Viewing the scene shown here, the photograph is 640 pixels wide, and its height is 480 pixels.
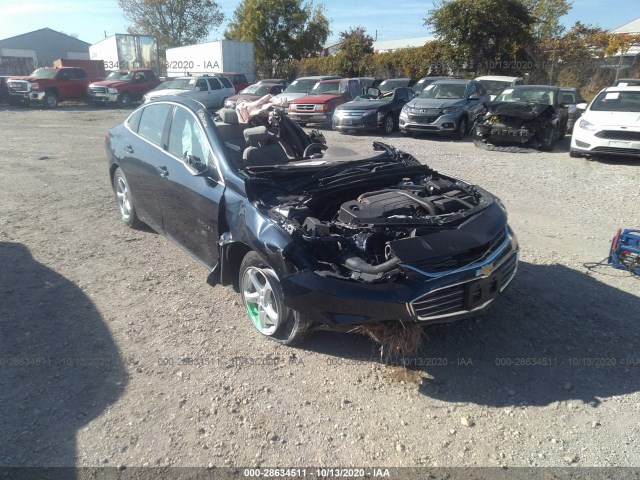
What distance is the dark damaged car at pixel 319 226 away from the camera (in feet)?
10.2

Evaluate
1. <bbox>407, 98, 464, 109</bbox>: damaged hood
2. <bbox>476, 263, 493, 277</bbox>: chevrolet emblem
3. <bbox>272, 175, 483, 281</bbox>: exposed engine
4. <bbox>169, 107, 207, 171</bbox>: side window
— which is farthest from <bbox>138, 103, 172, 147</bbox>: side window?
<bbox>407, 98, 464, 109</bbox>: damaged hood

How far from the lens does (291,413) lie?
2.99 m

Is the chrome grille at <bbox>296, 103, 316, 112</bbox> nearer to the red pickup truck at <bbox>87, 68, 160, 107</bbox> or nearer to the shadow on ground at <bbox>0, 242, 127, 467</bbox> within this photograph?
the red pickup truck at <bbox>87, 68, 160, 107</bbox>

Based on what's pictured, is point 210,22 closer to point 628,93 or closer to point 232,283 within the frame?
point 628,93

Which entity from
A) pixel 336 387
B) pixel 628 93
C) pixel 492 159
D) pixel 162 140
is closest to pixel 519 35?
pixel 628 93

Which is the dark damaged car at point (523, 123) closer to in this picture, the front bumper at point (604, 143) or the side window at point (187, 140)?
the front bumper at point (604, 143)

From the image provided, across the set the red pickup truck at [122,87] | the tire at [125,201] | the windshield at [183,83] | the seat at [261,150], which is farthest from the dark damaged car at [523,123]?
the red pickup truck at [122,87]

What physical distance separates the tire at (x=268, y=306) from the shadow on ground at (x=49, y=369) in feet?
3.39

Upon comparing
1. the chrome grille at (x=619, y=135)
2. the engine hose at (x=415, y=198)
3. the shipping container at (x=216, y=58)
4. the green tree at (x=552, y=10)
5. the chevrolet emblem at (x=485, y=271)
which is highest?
the green tree at (x=552, y=10)

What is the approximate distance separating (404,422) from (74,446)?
1899 mm

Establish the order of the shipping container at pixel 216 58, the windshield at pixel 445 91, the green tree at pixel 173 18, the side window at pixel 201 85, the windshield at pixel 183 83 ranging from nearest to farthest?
1. the windshield at pixel 445 91
2. the side window at pixel 201 85
3. the windshield at pixel 183 83
4. the shipping container at pixel 216 58
5. the green tree at pixel 173 18

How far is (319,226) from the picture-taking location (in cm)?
329

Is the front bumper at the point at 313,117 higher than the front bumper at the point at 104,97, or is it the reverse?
the front bumper at the point at 104,97

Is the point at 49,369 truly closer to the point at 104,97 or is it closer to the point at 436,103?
the point at 436,103
